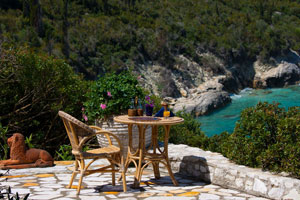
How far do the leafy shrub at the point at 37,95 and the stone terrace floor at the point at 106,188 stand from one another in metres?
1.92

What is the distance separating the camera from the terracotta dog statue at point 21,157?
5133mm

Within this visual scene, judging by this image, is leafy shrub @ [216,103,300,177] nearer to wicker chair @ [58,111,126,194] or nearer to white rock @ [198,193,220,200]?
white rock @ [198,193,220,200]

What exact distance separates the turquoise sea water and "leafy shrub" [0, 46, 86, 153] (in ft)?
41.1

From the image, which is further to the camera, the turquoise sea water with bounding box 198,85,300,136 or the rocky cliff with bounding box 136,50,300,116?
the rocky cliff with bounding box 136,50,300,116

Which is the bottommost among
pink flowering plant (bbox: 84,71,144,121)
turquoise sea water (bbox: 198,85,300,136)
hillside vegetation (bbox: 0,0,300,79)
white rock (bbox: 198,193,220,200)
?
turquoise sea water (bbox: 198,85,300,136)

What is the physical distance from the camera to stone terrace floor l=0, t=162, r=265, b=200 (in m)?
3.77

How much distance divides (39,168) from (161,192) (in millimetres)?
2094

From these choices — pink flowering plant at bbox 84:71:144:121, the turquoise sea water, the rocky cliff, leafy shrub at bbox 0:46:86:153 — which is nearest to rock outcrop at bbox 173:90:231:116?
the rocky cliff

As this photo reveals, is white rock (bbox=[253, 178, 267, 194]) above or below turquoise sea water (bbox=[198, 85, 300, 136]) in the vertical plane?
above

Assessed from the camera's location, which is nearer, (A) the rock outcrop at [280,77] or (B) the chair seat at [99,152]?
(B) the chair seat at [99,152]

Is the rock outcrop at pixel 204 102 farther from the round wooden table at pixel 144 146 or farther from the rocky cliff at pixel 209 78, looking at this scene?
the round wooden table at pixel 144 146

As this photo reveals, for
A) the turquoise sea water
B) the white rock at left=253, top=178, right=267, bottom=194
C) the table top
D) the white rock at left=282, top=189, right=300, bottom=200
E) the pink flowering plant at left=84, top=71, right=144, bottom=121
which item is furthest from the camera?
the turquoise sea water

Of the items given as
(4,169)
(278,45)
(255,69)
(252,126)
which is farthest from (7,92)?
(278,45)

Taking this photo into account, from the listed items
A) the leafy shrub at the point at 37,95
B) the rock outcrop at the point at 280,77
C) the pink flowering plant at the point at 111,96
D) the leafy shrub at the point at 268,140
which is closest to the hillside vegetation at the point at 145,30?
the rock outcrop at the point at 280,77
